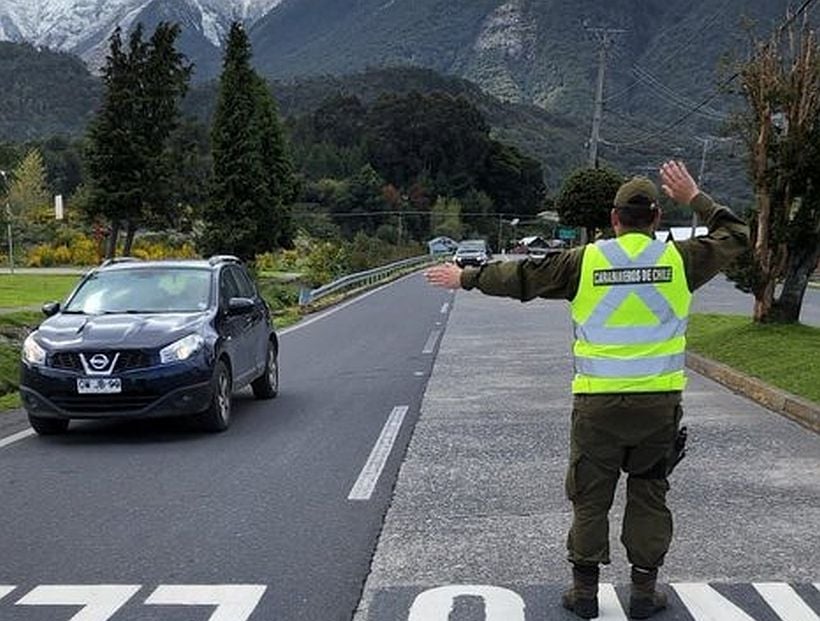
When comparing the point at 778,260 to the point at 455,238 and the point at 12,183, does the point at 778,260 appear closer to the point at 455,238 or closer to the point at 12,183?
the point at 12,183

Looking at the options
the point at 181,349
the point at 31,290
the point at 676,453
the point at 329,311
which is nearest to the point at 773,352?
the point at 181,349

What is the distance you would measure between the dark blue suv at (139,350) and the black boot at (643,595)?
5267 millimetres

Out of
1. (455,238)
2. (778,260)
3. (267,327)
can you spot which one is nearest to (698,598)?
(267,327)

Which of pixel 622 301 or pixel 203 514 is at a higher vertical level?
pixel 622 301

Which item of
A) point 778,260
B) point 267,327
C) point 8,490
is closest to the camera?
point 8,490

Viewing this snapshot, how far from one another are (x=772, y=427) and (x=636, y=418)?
5.52m

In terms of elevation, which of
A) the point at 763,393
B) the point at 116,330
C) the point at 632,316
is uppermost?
the point at 632,316

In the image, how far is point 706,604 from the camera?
5.10 metres

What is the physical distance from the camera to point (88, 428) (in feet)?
33.4

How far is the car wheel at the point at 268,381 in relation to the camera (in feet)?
39.8

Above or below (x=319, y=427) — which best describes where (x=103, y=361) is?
above

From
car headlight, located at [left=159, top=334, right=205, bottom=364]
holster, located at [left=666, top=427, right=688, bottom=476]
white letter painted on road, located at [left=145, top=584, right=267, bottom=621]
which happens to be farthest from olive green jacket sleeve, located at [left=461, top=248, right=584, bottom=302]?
car headlight, located at [left=159, top=334, right=205, bottom=364]

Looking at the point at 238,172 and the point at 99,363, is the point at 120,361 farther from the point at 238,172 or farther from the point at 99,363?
the point at 238,172

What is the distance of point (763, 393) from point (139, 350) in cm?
648
